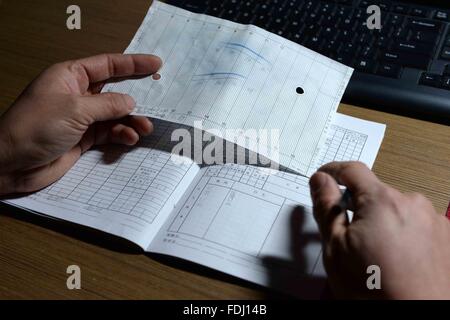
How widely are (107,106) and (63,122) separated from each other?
55 millimetres

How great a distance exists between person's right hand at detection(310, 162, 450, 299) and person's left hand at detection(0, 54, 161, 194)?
0.87 ft

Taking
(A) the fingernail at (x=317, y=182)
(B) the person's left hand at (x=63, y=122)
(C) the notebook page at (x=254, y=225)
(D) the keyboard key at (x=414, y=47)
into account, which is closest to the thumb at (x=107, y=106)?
(B) the person's left hand at (x=63, y=122)

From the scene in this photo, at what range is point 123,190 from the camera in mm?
580

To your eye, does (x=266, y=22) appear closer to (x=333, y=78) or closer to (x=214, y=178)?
(x=333, y=78)

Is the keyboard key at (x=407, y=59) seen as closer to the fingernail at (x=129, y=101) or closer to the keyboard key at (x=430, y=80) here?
the keyboard key at (x=430, y=80)

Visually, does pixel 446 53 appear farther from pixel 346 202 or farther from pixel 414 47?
pixel 346 202

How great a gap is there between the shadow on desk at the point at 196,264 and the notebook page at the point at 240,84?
0.11m

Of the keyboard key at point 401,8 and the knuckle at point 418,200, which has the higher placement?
the keyboard key at point 401,8

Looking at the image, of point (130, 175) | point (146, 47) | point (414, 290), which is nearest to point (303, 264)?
point (414, 290)

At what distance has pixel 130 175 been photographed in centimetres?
59

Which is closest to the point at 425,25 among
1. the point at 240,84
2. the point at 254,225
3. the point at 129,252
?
the point at 240,84

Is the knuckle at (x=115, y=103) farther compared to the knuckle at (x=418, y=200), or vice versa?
the knuckle at (x=115, y=103)

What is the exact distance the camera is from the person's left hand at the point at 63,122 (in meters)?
0.58

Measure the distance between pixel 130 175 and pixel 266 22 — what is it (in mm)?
304
